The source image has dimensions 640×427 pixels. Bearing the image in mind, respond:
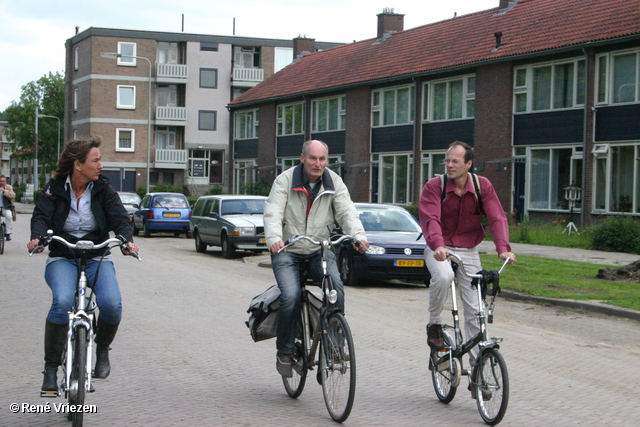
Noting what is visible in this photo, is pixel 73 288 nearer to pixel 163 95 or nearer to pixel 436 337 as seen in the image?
pixel 436 337

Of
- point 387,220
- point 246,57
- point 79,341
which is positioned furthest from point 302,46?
point 79,341

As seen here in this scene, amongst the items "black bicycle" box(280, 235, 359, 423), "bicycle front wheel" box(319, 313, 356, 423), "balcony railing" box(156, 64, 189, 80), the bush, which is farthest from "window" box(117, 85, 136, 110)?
"bicycle front wheel" box(319, 313, 356, 423)

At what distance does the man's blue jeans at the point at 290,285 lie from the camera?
6.00 m

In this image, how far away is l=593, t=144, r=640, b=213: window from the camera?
82.5 feet

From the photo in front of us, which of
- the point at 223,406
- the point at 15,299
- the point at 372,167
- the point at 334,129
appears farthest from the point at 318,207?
the point at 334,129

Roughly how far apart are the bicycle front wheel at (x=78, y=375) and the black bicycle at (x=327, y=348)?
1.49 m

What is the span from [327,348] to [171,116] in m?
57.7

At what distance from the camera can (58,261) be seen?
18.2 feet

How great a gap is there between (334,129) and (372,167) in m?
4.00

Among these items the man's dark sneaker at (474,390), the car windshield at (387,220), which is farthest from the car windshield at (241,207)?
the man's dark sneaker at (474,390)

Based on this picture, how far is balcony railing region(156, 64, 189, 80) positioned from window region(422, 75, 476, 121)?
3107 cm

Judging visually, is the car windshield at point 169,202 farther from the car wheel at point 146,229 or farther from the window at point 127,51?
the window at point 127,51

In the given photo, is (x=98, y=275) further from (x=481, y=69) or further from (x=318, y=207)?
(x=481, y=69)

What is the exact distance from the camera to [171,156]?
61938 millimetres
